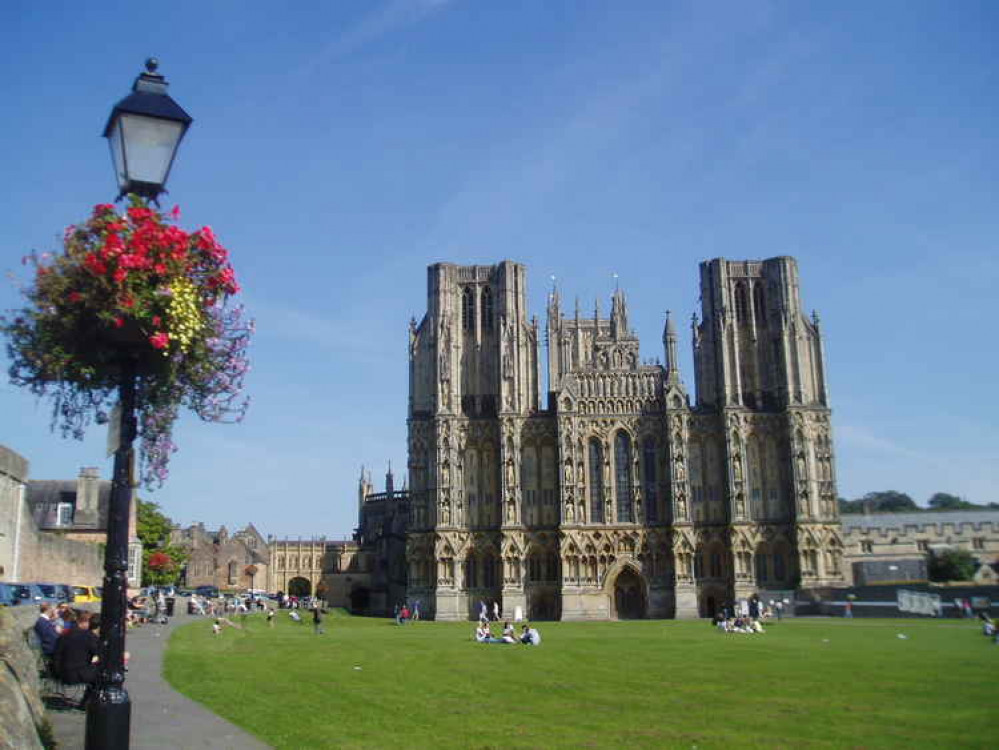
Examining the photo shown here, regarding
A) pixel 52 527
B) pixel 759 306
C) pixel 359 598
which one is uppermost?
pixel 759 306

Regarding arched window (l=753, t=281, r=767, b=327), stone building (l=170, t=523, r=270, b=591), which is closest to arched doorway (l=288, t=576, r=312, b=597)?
stone building (l=170, t=523, r=270, b=591)

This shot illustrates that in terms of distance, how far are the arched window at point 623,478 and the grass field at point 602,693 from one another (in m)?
38.2

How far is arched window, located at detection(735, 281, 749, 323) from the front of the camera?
8112 cm

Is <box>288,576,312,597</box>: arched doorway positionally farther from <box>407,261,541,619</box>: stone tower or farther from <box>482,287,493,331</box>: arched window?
<box>482,287,493,331</box>: arched window

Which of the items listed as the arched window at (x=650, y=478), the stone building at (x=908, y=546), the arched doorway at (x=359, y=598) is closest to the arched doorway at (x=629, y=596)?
the arched window at (x=650, y=478)

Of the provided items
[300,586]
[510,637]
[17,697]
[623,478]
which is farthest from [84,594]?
[300,586]

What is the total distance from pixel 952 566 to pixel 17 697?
309 feet

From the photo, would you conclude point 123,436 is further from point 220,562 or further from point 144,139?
point 220,562

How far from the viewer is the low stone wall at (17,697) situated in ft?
30.5

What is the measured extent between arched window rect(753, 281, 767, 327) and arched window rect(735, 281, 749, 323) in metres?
0.74

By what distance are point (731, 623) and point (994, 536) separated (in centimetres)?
5876

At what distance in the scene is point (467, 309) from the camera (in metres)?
82.6

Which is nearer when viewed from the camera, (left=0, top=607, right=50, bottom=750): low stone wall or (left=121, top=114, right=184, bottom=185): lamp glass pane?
(left=121, top=114, right=184, bottom=185): lamp glass pane

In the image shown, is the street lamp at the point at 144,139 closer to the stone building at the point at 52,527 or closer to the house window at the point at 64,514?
the stone building at the point at 52,527
